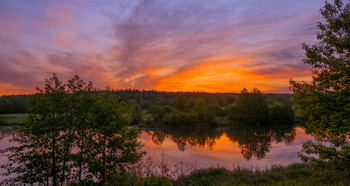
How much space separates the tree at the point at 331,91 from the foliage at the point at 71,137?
38.1ft

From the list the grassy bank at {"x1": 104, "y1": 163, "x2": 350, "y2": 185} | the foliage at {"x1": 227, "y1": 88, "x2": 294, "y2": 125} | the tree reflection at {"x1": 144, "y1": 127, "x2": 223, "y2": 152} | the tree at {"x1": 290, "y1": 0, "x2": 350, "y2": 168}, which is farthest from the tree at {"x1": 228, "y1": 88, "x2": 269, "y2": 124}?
the tree at {"x1": 290, "y1": 0, "x2": 350, "y2": 168}

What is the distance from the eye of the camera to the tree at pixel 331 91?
10625 millimetres

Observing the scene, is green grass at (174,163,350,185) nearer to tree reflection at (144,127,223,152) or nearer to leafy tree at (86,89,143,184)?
leafy tree at (86,89,143,184)

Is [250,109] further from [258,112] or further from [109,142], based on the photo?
[109,142]

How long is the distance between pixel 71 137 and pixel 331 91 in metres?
16.9

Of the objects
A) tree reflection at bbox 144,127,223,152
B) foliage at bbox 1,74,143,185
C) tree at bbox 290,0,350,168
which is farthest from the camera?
tree reflection at bbox 144,127,223,152

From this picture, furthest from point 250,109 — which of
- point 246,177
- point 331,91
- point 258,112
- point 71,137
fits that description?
point 71,137

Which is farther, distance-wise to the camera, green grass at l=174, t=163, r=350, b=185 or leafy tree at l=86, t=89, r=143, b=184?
leafy tree at l=86, t=89, r=143, b=184

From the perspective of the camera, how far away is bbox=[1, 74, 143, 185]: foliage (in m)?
13.8

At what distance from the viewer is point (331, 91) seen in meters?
11.4

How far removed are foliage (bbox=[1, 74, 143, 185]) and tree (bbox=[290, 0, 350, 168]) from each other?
38.1 feet

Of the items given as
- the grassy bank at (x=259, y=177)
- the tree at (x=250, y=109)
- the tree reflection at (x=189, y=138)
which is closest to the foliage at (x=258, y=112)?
the tree at (x=250, y=109)

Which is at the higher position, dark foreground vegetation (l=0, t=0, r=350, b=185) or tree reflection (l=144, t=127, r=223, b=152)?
dark foreground vegetation (l=0, t=0, r=350, b=185)

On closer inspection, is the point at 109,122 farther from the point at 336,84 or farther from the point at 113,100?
the point at 336,84
